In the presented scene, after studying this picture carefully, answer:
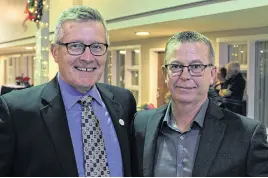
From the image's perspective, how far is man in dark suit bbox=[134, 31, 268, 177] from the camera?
1.67 meters

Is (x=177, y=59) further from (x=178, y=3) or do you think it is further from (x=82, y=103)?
(x=178, y=3)

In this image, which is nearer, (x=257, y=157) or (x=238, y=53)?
(x=257, y=157)

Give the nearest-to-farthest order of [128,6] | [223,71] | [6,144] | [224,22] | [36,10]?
1. [6,144]
2. [224,22]
3. [223,71]
4. [128,6]
5. [36,10]

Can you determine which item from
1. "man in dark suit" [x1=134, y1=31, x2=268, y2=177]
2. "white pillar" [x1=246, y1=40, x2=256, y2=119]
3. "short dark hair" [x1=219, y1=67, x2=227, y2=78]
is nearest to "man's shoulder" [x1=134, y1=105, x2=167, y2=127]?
"man in dark suit" [x1=134, y1=31, x2=268, y2=177]

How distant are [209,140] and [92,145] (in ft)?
1.53

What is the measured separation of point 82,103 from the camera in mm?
1639

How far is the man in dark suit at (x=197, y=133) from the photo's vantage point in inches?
65.6

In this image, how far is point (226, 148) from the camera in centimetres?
170

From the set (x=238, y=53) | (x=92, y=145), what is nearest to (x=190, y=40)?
(x=92, y=145)

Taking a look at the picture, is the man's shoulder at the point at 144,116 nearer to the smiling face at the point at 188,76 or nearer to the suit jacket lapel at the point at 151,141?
the suit jacket lapel at the point at 151,141

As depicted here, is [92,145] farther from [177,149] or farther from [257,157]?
[257,157]

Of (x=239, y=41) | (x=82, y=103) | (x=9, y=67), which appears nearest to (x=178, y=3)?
(x=239, y=41)

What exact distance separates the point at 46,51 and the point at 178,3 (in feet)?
8.82

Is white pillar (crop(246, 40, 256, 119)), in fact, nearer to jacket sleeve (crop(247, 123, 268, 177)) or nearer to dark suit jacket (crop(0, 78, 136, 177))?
jacket sleeve (crop(247, 123, 268, 177))
